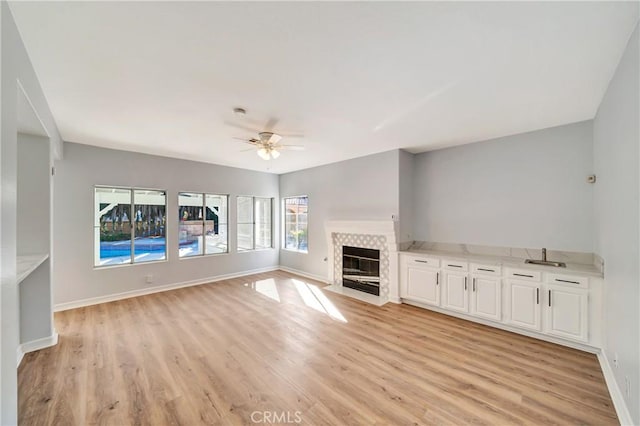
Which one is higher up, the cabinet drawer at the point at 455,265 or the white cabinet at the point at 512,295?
the cabinet drawer at the point at 455,265

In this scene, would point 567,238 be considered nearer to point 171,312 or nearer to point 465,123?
point 465,123

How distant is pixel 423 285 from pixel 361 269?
4.32 feet

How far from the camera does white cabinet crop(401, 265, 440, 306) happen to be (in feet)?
13.3

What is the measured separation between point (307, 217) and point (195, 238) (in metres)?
2.66

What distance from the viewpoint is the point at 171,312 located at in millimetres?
4039

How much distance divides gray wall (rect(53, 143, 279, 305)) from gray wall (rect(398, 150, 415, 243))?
394cm

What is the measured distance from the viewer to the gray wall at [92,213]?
4223 millimetres

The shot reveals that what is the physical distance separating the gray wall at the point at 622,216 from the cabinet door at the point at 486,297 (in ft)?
3.34

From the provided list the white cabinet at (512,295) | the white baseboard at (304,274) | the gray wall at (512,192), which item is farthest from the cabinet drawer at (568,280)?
the white baseboard at (304,274)

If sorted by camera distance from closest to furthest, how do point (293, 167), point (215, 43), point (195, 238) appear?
point (215, 43), point (195, 238), point (293, 167)

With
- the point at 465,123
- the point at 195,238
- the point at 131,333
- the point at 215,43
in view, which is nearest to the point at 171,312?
the point at 131,333

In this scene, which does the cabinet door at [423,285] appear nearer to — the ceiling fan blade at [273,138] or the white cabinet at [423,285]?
the white cabinet at [423,285]

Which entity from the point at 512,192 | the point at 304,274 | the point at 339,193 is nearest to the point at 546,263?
the point at 512,192

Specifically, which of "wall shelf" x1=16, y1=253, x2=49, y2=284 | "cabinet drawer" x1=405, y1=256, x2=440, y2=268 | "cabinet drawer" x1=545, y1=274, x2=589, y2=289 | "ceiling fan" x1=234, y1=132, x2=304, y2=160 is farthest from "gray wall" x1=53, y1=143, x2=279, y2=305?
"cabinet drawer" x1=545, y1=274, x2=589, y2=289
